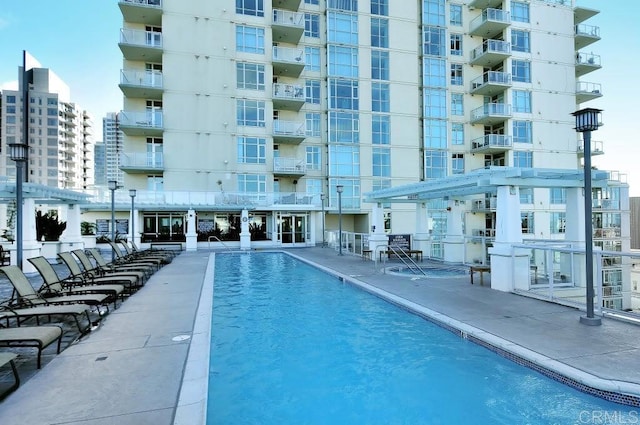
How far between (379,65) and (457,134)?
1043cm

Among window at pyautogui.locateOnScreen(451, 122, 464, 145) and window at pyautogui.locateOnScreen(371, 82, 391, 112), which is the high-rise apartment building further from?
window at pyautogui.locateOnScreen(451, 122, 464, 145)

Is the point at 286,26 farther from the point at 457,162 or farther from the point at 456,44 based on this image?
the point at 457,162

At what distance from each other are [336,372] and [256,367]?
119 centimetres

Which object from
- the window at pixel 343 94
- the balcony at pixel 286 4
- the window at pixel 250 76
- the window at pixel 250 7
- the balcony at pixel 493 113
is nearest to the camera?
the window at pixel 250 76

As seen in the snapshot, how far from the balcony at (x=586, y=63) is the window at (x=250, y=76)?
106 feet

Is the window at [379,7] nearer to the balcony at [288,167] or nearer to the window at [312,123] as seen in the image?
the window at [312,123]

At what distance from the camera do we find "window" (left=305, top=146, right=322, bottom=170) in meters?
33.3

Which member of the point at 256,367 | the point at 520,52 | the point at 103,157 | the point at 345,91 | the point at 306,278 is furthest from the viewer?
the point at 103,157

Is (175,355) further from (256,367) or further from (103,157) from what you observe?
(103,157)

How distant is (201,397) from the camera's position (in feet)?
12.8

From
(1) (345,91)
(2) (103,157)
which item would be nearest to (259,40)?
(1) (345,91)

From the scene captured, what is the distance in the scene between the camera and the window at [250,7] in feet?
101

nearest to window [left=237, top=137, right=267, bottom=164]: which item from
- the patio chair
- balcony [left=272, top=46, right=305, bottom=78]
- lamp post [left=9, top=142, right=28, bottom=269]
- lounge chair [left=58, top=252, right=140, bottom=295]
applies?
balcony [left=272, top=46, right=305, bottom=78]

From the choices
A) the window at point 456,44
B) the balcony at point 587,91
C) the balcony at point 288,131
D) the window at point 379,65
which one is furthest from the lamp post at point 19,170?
the balcony at point 587,91
